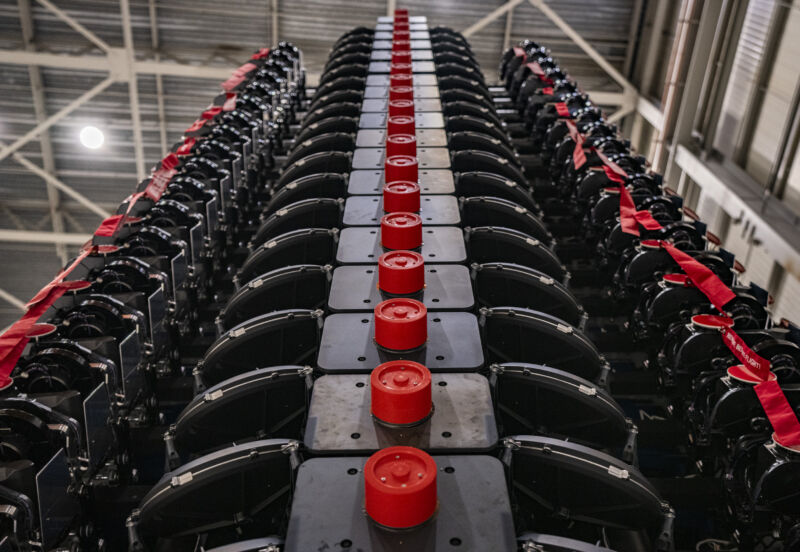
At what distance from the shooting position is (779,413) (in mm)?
2969

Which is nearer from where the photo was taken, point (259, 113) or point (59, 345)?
point (59, 345)

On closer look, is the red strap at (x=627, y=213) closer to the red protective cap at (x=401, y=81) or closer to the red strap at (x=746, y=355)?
the red strap at (x=746, y=355)

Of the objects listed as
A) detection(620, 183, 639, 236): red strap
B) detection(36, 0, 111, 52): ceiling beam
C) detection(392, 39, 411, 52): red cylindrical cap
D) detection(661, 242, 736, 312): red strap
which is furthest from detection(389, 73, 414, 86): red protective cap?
detection(36, 0, 111, 52): ceiling beam

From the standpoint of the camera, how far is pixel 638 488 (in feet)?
8.45

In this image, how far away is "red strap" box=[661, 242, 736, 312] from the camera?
388 cm

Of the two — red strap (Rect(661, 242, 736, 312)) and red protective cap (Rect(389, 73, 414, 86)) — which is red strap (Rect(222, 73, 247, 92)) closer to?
red protective cap (Rect(389, 73, 414, 86))

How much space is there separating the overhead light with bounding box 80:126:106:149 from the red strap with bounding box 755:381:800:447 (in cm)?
1389

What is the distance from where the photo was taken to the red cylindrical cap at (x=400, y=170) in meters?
4.38

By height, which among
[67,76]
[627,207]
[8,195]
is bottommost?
[8,195]

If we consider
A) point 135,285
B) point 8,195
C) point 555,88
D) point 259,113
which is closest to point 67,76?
point 8,195

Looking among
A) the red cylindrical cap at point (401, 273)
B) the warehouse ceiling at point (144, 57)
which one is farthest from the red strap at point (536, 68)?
the red cylindrical cap at point (401, 273)

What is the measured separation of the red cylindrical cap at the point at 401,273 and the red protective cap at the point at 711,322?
1494mm

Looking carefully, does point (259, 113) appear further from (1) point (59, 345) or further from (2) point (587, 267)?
(1) point (59, 345)

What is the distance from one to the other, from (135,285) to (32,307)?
Answer: 1.95 feet
